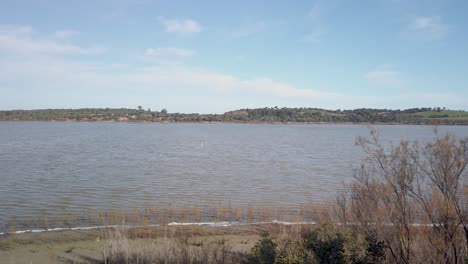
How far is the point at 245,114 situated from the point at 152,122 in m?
38.6

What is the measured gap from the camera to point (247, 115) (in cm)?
17462

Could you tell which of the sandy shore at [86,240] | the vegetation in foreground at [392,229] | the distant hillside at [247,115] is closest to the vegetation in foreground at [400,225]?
the vegetation in foreground at [392,229]

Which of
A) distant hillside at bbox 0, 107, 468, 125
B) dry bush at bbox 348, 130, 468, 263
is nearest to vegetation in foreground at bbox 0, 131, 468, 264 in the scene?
dry bush at bbox 348, 130, 468, 263

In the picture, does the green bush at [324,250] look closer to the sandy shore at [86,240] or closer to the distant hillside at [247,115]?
the sandy shore at [86,240]

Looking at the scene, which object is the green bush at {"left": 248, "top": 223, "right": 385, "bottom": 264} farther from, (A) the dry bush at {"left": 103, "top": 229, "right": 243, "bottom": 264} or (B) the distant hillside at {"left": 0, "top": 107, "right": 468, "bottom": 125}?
(B) the distant hillside at {"left": 0, "top": 107, "right": 468, "bottom": 125}

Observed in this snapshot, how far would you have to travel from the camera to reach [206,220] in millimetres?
17453

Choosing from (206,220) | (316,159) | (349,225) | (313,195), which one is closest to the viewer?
(349,225)

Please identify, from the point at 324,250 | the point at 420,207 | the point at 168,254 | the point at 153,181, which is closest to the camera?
the point at 324,250

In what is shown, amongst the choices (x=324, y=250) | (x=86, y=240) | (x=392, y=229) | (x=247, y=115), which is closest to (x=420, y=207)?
(x=392, y=229)

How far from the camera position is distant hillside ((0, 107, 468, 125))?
14475 centimetres

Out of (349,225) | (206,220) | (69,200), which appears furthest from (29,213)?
(349,225)

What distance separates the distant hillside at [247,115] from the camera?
14475 centimetres

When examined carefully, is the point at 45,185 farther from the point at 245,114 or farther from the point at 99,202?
the point at 245,114

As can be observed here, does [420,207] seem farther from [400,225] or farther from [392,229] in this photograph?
[392,229]
